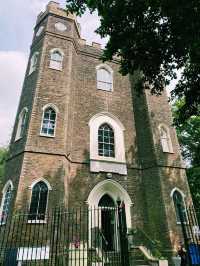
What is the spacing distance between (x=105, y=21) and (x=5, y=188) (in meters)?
9.54

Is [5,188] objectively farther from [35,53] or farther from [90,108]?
[35,53]

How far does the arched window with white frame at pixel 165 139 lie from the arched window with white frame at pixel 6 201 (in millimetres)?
9701

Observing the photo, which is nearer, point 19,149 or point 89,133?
point 19,149

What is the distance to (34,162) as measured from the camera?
39.6 ft

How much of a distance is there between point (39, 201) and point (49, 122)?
4662 millimetres

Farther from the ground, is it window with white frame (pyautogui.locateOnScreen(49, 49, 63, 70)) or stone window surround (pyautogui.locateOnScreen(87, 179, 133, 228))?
window with white frame (pyautogui.locateOnScreen(49, 49, 63, 70))

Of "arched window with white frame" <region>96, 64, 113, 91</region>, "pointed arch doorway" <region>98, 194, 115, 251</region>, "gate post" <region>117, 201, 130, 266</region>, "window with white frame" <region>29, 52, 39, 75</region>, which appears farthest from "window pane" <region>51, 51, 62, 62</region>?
"gate post" <region>117, 201, 130, 266</region>

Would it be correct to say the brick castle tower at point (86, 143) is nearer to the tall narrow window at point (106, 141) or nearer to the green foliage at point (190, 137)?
the tall narrow window at point (106, 141)

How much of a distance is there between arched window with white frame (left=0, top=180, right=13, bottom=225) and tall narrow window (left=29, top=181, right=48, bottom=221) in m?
1.15

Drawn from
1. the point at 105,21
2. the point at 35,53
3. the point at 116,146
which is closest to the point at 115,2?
the point at 105,21

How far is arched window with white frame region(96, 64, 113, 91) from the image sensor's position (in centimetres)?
1816

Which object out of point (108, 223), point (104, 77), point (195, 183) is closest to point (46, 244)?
point (108, 223)

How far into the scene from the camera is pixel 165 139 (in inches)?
646

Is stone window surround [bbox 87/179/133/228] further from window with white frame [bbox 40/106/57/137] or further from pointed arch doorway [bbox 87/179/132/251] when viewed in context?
window with white frame [bbox 40/106/57/137]
